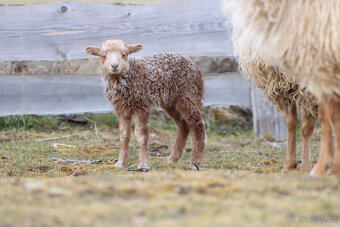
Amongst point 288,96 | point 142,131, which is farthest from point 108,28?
point 288,96

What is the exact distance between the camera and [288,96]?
575 cm

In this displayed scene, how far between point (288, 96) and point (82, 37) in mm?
3779

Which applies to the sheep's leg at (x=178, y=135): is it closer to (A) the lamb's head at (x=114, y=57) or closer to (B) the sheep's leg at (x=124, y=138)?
(B) the sheep's leg at (x=124, y=138)

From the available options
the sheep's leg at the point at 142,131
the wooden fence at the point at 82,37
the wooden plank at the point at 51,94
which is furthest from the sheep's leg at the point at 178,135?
the wooden plank at the point at 51,94

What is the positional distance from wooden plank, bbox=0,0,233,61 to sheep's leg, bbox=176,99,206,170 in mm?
2074

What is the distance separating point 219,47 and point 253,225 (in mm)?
6150

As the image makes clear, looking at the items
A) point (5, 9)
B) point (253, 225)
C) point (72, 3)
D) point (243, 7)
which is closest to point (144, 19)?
point (72, 3)

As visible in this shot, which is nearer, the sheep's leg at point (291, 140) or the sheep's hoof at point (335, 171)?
the sheep's hoof at point (335, 171)

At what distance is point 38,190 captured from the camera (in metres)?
3.23

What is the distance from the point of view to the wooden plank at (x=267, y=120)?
28.7 ft

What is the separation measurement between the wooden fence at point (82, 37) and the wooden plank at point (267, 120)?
140 mm

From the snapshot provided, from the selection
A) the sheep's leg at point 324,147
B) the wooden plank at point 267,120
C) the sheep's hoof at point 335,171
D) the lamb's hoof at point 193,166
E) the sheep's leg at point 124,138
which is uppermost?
the sheep's leg at point 324,147

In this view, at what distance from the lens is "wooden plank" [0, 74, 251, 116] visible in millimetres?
8234

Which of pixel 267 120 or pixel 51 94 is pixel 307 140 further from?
pixel 51 94
